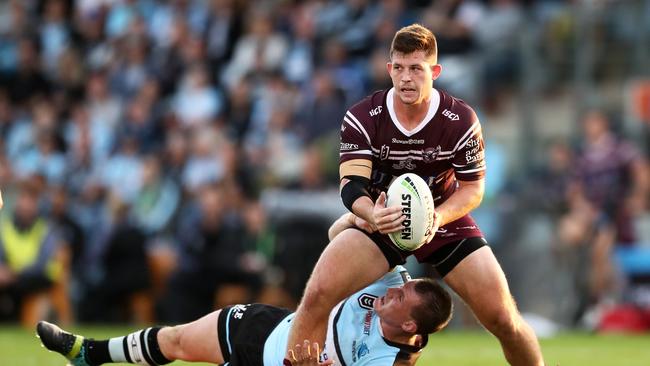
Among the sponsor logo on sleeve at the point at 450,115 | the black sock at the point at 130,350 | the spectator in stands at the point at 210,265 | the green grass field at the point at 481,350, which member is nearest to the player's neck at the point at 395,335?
the sponsor logo on sleeve at the point at 450,115

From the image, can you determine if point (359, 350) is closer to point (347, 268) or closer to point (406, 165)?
point (347, 268)

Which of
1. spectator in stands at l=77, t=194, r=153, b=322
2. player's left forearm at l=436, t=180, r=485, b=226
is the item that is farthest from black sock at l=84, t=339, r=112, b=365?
spectator in stands at l=77, t=194, r=153, b=322

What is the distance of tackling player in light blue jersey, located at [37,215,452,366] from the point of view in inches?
290

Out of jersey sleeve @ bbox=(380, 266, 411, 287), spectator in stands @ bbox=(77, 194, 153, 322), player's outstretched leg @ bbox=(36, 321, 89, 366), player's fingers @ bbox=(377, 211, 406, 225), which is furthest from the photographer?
spectator in stands @ bbox=(77, 194, 153, 322)

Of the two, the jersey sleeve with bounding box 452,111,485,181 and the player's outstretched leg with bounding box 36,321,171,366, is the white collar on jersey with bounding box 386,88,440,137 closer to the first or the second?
the jersey sleeve with bounding box 452,111,485,181

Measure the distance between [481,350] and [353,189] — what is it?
5035 mm

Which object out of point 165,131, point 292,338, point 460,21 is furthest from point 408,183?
point 165,131

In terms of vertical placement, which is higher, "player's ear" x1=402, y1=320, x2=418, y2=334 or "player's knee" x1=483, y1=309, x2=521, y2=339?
"player's ear" x1=402, y1=320, x2=418, y2=334

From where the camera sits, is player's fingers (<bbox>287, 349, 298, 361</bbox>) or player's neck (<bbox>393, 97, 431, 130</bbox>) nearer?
player's fingers (<bbox>287, 349, 298, 361</bbox>)

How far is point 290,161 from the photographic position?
53.5ft

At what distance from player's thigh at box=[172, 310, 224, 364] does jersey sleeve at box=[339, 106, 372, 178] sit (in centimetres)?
122

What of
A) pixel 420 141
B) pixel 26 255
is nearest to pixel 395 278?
pixel 420 141

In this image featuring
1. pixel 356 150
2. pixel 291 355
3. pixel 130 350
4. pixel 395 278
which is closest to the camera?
pixel 291 355

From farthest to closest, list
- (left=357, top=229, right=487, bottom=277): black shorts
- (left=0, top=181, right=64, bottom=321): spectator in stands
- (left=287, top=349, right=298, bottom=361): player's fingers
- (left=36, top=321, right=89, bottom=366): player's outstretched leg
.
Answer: (left=0, top=181, right=64, bottom=321): spectator in stands < (left=36, top=321, right=89, bottom=366): player's outstretched leg < (left=357, top=229, right=487, bottom=277): black shorts < (left=287, top=349, right=298, bottom=361): player's fingers
